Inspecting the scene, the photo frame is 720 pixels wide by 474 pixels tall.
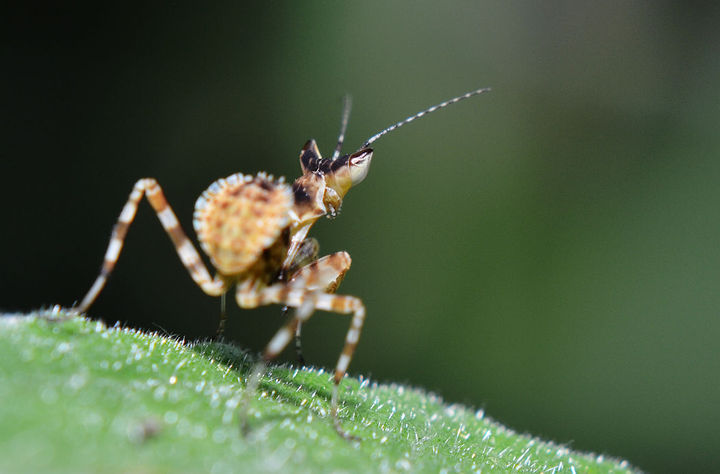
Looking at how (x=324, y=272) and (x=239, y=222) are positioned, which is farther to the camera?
(x=324, y=272)

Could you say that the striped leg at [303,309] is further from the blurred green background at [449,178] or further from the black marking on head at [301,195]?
the blurred green background at [449,178]

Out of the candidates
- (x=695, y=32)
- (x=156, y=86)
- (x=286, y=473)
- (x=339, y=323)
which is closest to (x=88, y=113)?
(x=156, y=86)

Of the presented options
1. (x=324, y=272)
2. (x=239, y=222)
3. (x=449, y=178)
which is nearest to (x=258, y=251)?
(x=239, y=222)

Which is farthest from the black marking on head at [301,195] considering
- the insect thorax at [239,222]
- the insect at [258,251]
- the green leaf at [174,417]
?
the green leaf at [174,417]

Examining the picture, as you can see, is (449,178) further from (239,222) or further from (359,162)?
(239,222)

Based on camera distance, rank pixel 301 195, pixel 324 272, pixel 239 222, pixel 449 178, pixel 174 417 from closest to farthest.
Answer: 1. pixel 174 417
2. pixel 239 222
3. pixel 324 272
4. pixel 301 195
5. pixel 449 178

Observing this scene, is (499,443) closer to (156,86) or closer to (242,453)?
(242,453)
